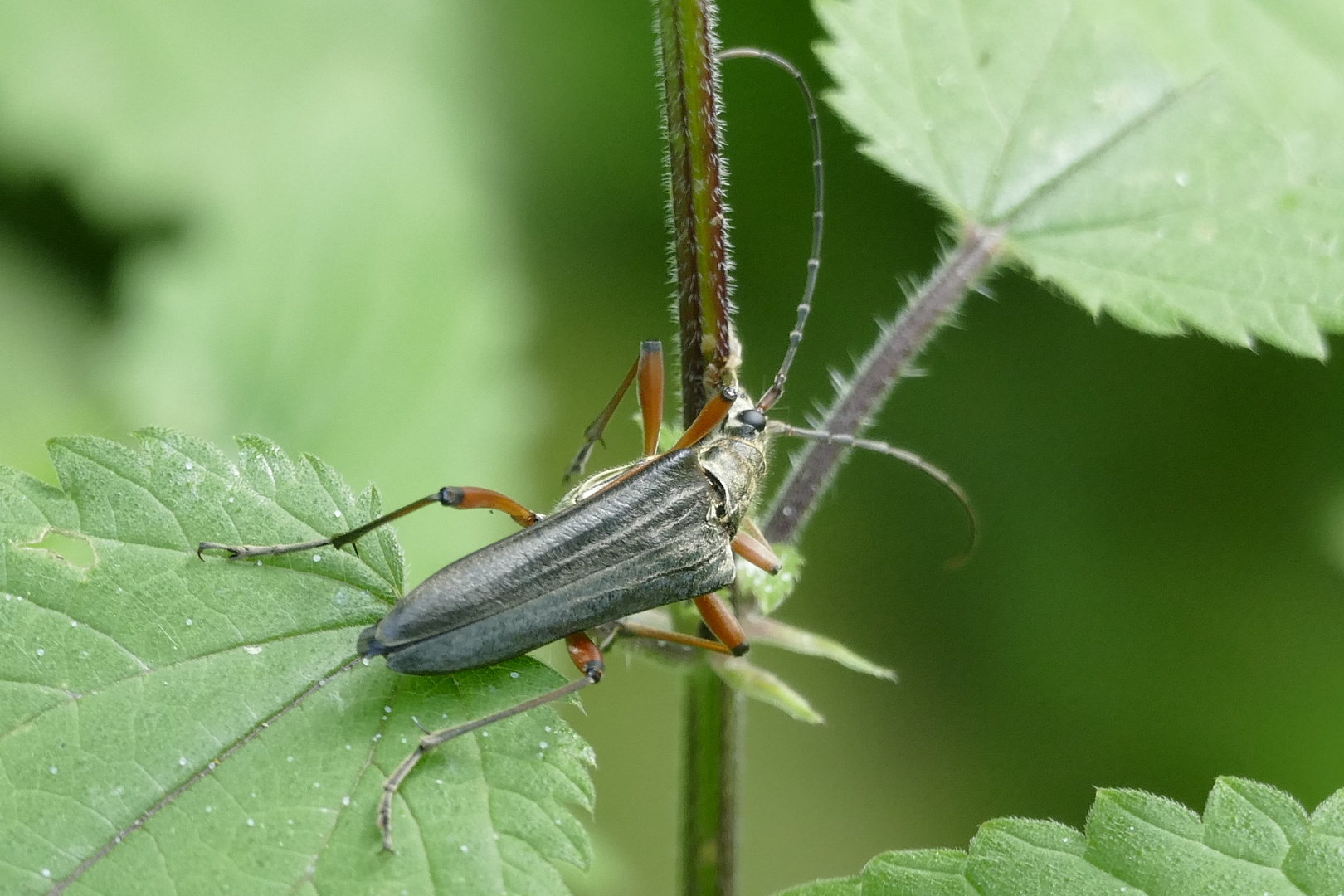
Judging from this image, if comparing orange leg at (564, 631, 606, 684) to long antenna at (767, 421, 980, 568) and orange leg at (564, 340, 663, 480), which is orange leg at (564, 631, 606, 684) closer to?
orange leg at (564, 340, 663, 480)

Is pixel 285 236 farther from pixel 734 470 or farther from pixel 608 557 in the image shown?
pixel 608 557

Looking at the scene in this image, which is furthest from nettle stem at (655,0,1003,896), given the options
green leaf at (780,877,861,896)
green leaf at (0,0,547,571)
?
green leaf at (0,0,547,571)

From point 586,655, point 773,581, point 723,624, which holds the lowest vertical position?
point 586,655

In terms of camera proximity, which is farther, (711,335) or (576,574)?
(576,574)

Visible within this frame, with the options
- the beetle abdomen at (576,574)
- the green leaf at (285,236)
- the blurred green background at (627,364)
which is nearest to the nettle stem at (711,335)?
the beetle abdomen at (576,574)

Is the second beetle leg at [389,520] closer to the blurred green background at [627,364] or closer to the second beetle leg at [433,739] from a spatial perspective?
the second beetle leg at [433,739]

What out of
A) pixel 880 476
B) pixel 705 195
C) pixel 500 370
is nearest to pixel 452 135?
pixel 500 370

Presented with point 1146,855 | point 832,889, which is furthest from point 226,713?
point 1146,855
